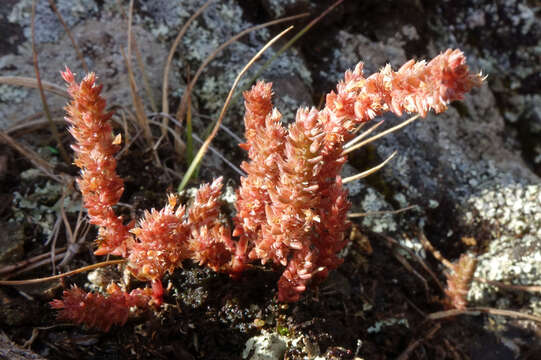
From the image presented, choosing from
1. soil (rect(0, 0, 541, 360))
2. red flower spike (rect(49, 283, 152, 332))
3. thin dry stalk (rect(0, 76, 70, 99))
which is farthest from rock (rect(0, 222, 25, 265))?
thin dry stalk (rect(0, 76, 70, 99))

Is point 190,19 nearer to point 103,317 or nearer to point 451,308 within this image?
point 103,317

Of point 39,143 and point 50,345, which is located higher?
point 39,143

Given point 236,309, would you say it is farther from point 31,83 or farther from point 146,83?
point 31,83

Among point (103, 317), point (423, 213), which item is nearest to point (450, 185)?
point (423, 213)

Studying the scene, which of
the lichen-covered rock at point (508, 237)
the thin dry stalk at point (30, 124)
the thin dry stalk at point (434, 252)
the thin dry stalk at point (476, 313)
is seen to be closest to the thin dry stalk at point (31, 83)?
the thin dry stalk at point (30, 124)

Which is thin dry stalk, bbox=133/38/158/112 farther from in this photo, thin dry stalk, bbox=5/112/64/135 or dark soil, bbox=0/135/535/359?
thin dry stalk, bbox=5/112/64/135

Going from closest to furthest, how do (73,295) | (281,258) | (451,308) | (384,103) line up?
(384,103) → (73,295) → (281,258) → (451,308)

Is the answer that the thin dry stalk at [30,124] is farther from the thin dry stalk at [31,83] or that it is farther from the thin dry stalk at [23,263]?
the thin dry stalk at [23,263]
